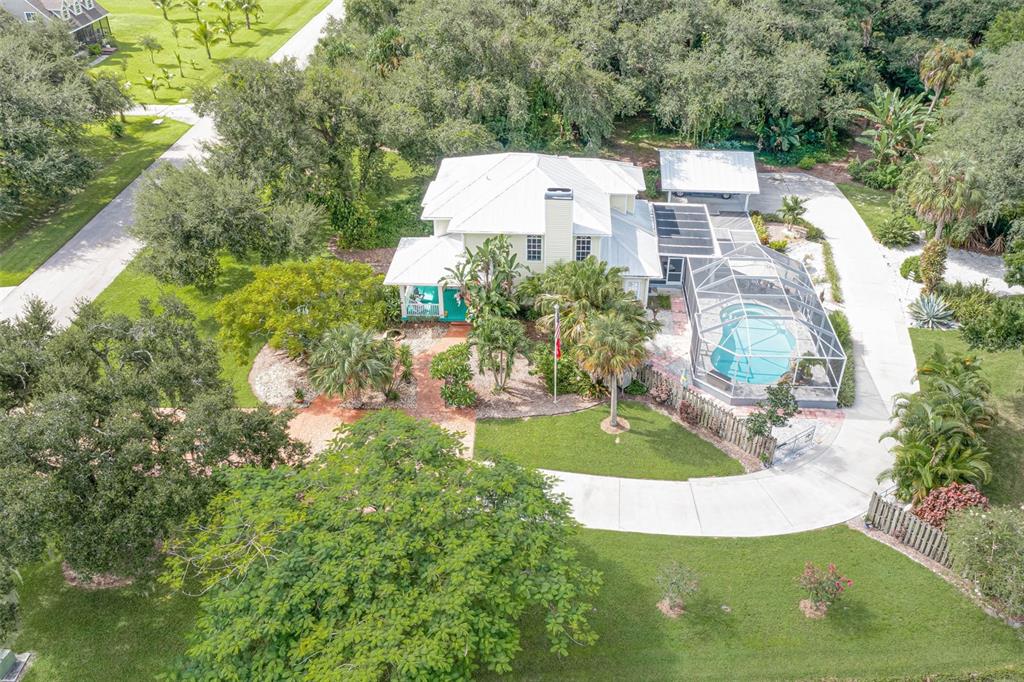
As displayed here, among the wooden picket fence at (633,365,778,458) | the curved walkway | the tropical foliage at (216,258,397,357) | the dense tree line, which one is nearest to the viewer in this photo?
the curved walkway

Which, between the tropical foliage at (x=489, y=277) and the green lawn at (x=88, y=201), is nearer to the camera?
the tropical foliage at (x=489, y=277)

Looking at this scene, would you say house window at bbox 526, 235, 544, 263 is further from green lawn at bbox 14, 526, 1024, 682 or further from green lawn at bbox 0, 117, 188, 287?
green lawn at bbox 0, 117, 188, 287

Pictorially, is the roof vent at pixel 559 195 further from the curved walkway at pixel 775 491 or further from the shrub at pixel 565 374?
the curved walkway at pixel 775 491

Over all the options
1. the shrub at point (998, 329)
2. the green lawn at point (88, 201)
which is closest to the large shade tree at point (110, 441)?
the green lawn at point (88, 201)

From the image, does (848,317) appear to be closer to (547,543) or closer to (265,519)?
(547,543)

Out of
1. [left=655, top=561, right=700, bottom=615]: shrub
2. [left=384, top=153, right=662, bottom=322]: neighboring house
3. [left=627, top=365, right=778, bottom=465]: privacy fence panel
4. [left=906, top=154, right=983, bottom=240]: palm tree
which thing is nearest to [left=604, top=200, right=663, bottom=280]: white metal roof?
[left=384, top=153, right=662, bottom=322]: neighboring house
